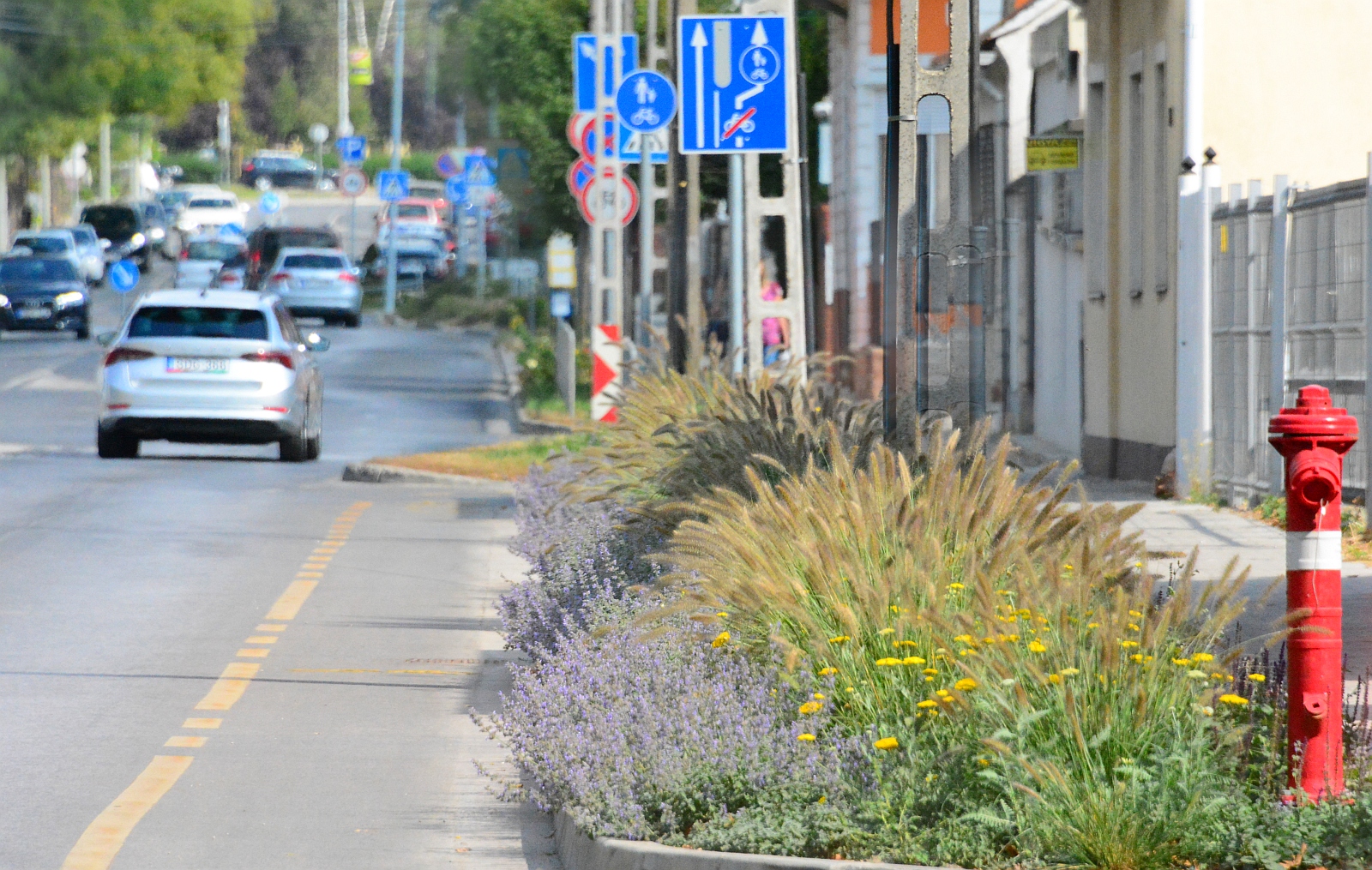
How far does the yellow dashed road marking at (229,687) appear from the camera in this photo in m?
9.86

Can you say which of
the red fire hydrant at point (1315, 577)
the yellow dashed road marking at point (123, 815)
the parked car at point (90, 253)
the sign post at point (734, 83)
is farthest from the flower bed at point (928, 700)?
the parked car at point (90, 253)

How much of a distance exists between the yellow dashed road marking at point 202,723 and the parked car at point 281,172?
342 feet

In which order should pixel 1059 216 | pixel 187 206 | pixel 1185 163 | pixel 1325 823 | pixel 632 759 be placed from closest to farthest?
pixel 1325 823 < pixel 632 759 < pixel 1185 163 < pixel 1059 216 < pixel 187 206

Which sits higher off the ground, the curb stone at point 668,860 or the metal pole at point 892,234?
the metal pole at point 892,234

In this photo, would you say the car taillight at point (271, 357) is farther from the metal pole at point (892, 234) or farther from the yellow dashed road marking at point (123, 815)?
the yellow dashed road marking at point (123, 815)

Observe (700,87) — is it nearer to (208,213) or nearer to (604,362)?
(604,362)

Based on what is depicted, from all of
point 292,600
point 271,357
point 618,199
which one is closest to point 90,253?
point 618,199

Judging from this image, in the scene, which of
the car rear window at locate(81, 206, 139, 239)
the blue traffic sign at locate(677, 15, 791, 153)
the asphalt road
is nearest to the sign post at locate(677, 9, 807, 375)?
the blue traffic sign at locate(677, 15, 791, 153)

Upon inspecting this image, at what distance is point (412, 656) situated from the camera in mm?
11344

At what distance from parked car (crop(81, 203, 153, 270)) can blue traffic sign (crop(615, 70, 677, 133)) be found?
58.6 metres

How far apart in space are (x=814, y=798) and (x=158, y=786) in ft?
9.12

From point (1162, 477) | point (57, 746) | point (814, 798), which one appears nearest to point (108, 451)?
point (1162, 477)

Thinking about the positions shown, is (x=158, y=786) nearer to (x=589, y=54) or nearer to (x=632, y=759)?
(x=632, y=759)

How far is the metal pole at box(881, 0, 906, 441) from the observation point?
407 inches
